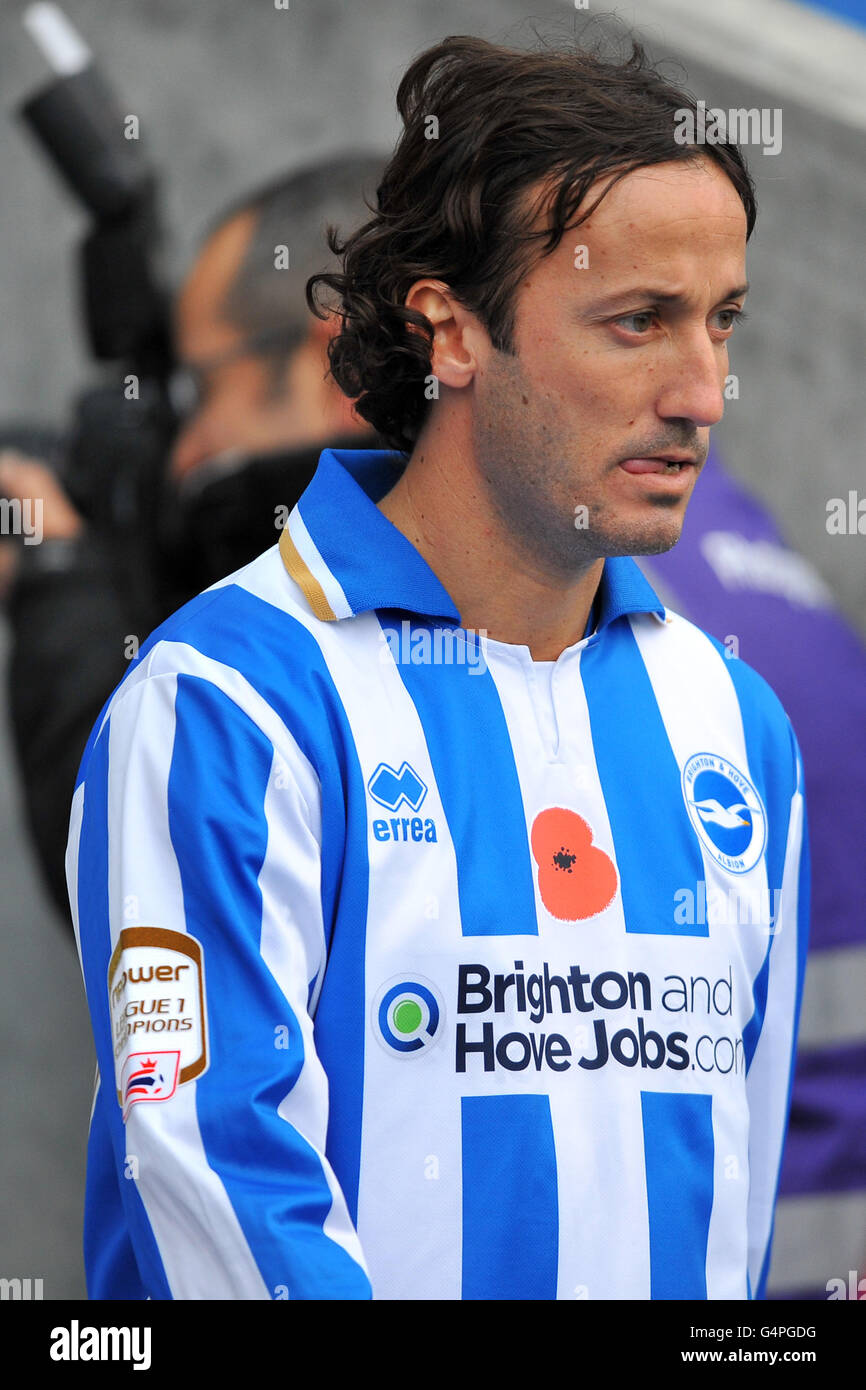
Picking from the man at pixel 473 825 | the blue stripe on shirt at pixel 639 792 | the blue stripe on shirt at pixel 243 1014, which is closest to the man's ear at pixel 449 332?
the man at pixel 473 825

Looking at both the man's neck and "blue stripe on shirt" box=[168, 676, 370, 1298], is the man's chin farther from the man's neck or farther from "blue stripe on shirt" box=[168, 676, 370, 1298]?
"blue stripe on shirt" box=[168, 676, 370, 1298]

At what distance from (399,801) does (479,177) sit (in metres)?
0.54

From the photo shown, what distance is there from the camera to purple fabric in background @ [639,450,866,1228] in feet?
7.03

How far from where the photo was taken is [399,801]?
4.02 ft

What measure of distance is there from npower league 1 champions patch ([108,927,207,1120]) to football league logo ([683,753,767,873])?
1.55 ft

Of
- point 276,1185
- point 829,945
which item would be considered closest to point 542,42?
point 276,1185

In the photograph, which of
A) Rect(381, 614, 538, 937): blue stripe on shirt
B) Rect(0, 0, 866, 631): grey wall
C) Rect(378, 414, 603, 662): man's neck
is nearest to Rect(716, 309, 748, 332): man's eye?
Rect(378, 414, 603, 662): man's neck

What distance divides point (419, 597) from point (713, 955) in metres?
0.38

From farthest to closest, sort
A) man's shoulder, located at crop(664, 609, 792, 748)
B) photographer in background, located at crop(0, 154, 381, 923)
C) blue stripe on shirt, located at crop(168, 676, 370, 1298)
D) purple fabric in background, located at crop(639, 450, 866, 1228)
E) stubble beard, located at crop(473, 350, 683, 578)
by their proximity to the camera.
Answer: photographer in background, located at crop(0, 154, 381, 923), purple fabric in background, located at crop(639, 450, 866, 1228), man's shoulder, located at crop(664, 609, 792, 748), stubble beard, located at crop(473, 350, 683, 578), blue stripe on shirt, located at crop(168, 676, 370, 1298)

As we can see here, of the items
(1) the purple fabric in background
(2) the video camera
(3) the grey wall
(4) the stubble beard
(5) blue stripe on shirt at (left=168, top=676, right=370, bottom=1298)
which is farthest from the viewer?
(3) the grey wall

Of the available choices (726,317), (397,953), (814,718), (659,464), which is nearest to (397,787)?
(397,953)

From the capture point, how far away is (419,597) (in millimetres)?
1308

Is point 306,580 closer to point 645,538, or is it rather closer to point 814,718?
point 645,538

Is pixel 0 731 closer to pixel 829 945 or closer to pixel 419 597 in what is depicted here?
pixel 829 945
